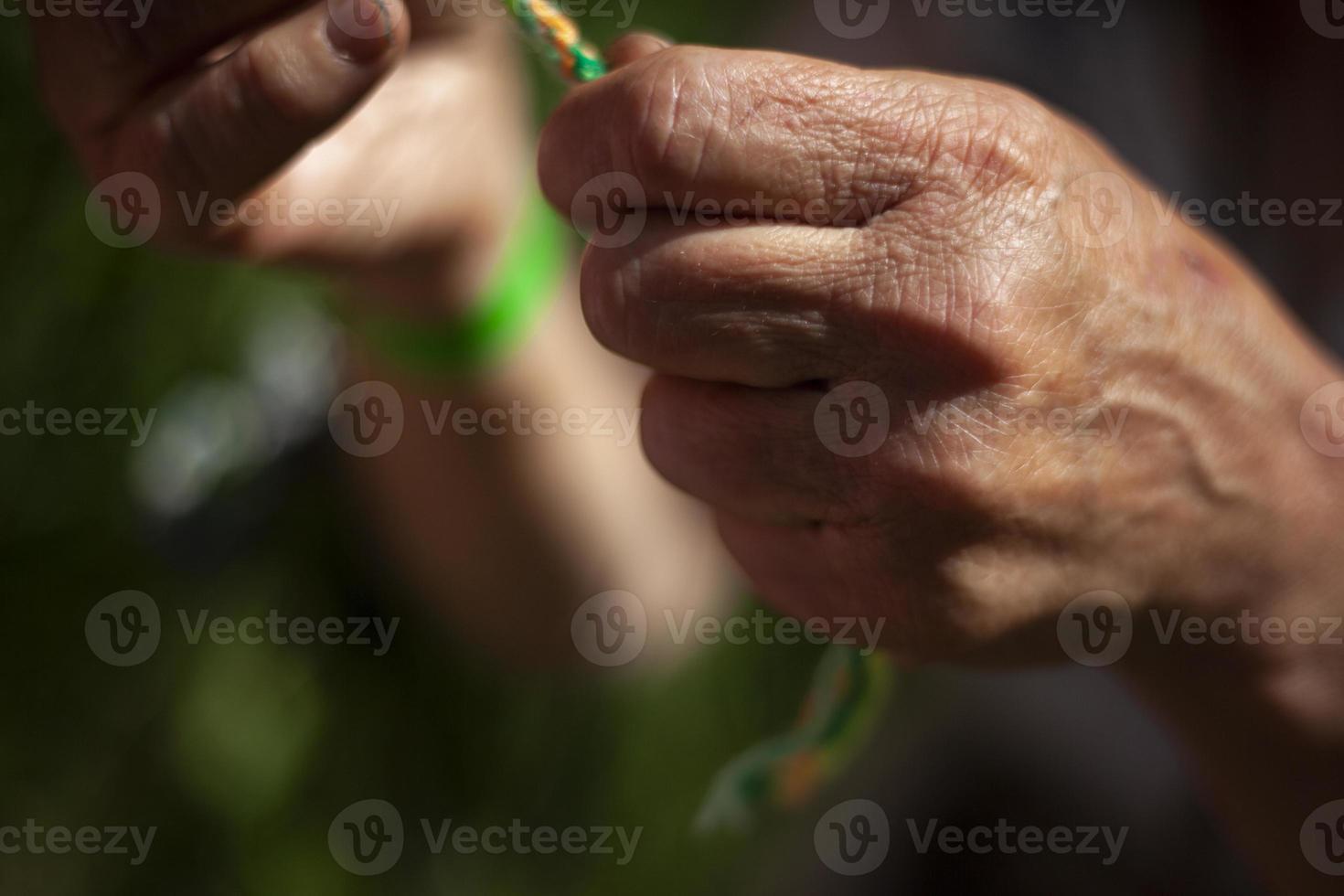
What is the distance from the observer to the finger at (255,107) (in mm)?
503

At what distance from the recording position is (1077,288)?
51 centimetres

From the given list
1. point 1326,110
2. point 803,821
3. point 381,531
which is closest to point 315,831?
point 381,531

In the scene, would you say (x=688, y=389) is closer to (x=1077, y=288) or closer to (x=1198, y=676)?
(x=1077, y=288)

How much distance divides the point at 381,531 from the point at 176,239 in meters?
0.62

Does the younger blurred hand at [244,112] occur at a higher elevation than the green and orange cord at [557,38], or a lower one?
lower
